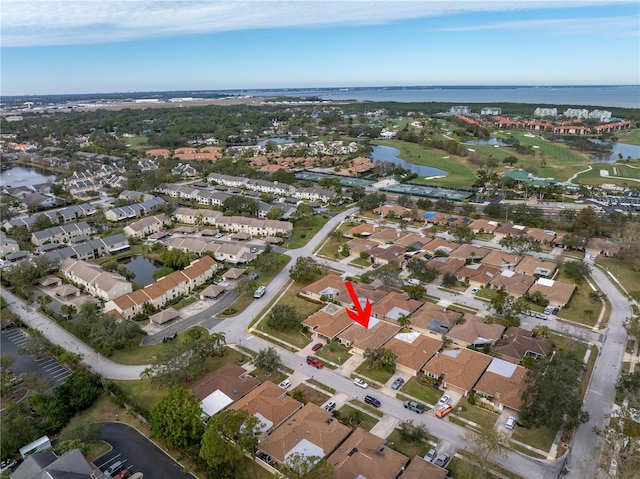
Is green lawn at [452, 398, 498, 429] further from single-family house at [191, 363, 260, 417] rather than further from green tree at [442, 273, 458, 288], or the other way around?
green tree at [442, 273, 458, 288]

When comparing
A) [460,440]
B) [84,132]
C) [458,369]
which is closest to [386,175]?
[458,369]

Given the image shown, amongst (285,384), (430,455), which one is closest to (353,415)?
(430,455)

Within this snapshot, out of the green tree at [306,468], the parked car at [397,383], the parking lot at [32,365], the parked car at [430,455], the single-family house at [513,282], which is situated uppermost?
the green tree at [306,468]

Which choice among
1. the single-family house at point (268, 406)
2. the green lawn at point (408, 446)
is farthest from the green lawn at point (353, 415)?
the single-family house at point (268, 406)

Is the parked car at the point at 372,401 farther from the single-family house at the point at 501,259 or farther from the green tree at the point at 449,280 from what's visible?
the single-family house at the point at 501,259

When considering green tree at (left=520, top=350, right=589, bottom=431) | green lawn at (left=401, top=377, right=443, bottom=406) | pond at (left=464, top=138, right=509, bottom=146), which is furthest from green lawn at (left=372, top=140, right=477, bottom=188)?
green tree at (left=520, top=350, right=589, bottom=431)

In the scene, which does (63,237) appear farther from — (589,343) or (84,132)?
(84,132)

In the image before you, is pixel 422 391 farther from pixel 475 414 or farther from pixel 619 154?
pixel 619 154
